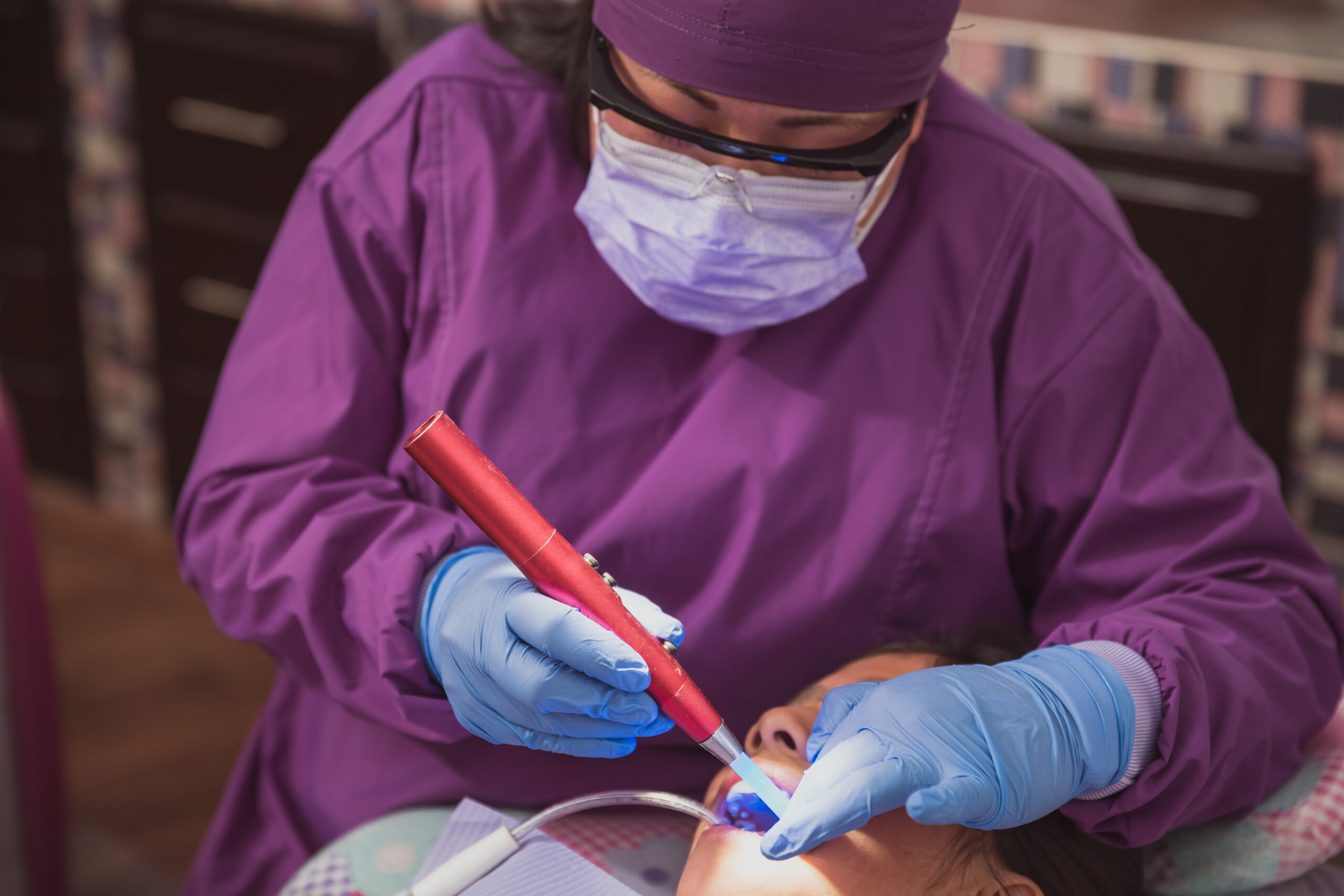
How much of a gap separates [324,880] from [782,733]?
424 millimetres

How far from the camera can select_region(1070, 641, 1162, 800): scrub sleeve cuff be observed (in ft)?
3.42

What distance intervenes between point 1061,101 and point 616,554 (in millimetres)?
1153

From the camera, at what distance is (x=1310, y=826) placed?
1.14 m

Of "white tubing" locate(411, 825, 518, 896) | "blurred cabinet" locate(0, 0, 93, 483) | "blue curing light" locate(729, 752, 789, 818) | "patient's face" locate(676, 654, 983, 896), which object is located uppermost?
"blue curing light" locate(729, 752, 789, 818)

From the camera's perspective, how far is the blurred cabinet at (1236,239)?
1831mm

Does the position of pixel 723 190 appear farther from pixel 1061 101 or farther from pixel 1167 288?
pixel 1061 101

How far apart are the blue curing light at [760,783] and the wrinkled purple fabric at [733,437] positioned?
201 millimetres

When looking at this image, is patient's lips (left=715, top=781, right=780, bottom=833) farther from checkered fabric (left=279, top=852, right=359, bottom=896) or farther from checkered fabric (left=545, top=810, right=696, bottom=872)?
checkered fabric (left=279, top=852, right=359, bottom=896)

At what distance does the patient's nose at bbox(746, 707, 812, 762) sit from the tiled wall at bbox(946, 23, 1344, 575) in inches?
41.0

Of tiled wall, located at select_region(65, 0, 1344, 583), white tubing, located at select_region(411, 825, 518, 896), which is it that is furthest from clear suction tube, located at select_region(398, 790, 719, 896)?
tiled wall, located at select_region(65, 0, 1344, 583)

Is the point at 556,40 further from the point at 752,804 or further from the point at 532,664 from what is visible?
the point at 752,804

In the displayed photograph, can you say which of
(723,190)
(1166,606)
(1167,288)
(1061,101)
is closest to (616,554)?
(723,190)

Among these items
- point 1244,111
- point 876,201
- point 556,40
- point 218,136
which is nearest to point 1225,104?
point 1244,111

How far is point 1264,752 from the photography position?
1122mm
